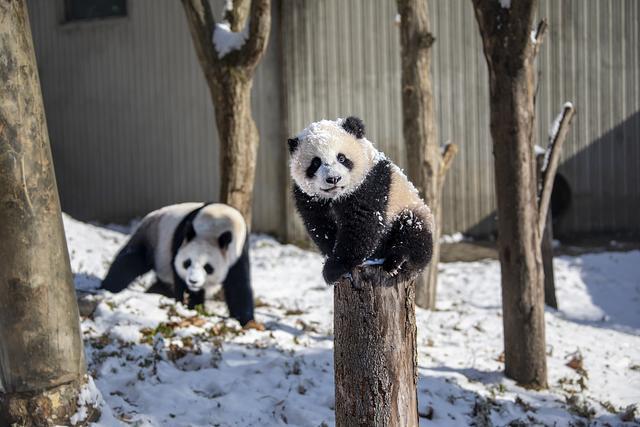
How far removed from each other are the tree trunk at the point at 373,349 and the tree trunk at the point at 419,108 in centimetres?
392

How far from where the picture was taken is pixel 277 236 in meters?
11.4

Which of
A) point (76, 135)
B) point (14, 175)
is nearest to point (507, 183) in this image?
point (14, 175)

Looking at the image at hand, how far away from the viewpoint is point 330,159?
2.88 m

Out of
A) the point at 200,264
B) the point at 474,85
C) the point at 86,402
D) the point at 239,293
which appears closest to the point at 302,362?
the point at 239,293

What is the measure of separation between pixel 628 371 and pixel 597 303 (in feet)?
7.78

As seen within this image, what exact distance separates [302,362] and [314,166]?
2.39 m

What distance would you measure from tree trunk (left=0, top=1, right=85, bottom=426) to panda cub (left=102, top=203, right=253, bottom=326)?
7.70ft

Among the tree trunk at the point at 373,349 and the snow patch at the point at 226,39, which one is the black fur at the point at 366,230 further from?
the snow patch at the point at 226,39

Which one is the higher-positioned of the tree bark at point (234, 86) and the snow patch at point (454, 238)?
the tree bark at point (234, 86)

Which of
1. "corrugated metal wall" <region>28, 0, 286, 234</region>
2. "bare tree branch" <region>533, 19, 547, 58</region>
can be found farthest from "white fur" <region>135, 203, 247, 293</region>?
"corrugated metal wall" <region>28, 0, 286, 234</region>

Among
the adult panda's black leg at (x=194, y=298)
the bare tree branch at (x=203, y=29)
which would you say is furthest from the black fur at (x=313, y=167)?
the bare tree branch at (x=203, y=29)

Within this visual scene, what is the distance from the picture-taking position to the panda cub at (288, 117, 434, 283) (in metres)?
2.91

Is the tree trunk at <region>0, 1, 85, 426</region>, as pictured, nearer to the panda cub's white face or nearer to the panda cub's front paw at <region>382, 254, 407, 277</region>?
the panda cub's front paw at <region>382, 254, 407, 277</region>

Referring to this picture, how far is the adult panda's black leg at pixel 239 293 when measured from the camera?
5984 millimetres
